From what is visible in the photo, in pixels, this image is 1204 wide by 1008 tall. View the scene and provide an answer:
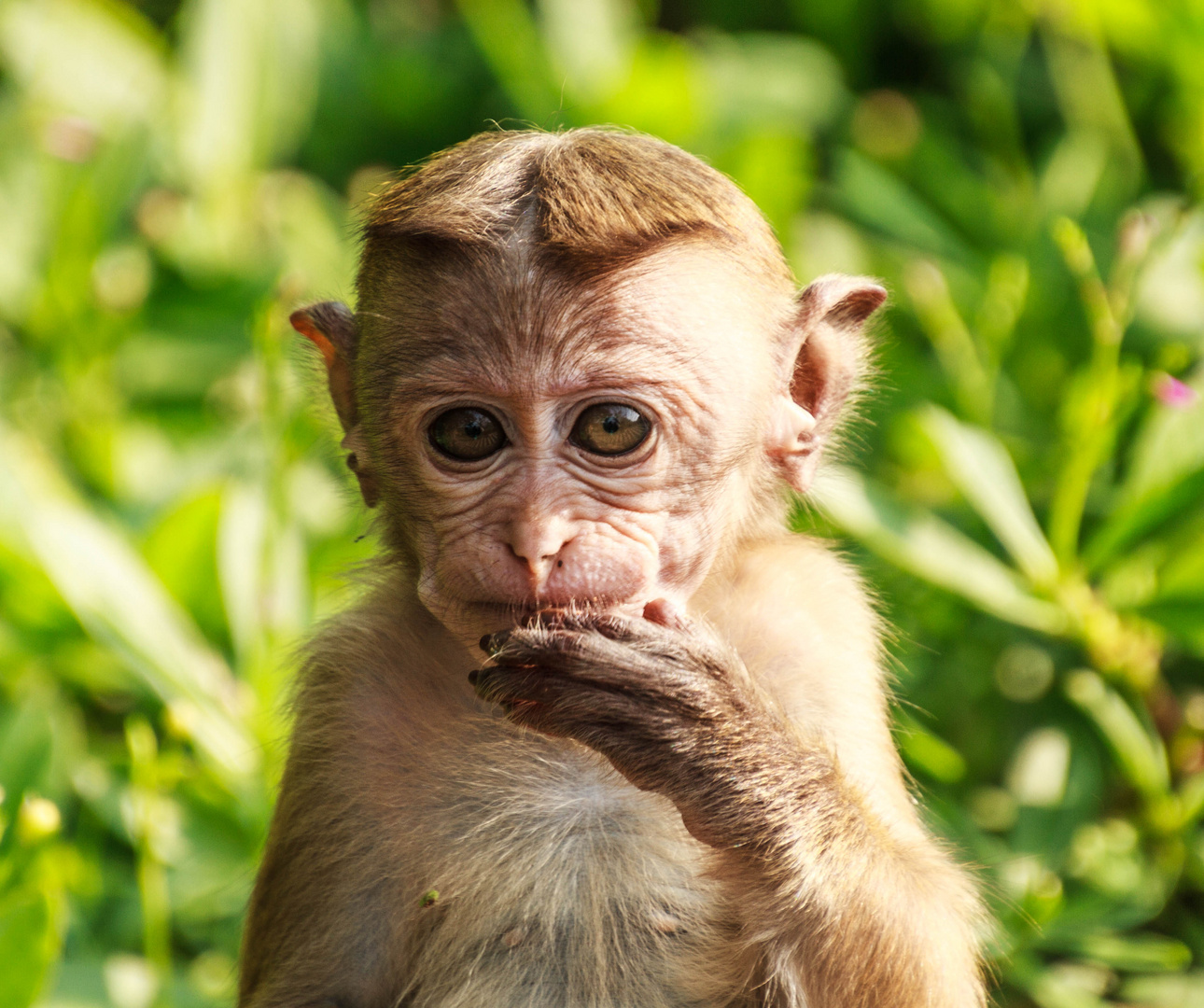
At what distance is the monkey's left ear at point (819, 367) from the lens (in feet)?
9.73

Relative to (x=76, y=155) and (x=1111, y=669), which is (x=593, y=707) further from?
(x=76, y=155)

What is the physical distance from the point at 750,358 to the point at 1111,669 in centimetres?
177

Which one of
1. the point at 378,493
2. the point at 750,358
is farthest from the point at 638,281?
the point at 378,493

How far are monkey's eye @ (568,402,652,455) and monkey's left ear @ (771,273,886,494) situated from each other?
0.45 meters

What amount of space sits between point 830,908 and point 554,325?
114cm

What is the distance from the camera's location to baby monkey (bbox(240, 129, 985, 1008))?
2.45m

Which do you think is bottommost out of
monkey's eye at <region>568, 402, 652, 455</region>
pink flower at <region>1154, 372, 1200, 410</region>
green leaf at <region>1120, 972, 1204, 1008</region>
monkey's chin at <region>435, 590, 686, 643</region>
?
green leaf at <region>1120, 972, 1204, 1008</region>

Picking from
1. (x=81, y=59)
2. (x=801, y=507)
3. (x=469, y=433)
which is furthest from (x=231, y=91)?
(x=469, y=433)

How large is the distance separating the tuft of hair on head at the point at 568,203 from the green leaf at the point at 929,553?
0.98 meters

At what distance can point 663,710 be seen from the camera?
237cm

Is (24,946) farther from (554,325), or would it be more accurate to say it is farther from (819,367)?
(819,367)

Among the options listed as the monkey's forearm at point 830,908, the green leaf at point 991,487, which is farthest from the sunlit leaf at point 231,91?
the monkey's forearm at point 830,908

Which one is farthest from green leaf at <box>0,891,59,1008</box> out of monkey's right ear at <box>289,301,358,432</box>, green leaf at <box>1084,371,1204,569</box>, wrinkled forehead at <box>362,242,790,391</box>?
green leaf at <box>1084,371,1204,569</box>

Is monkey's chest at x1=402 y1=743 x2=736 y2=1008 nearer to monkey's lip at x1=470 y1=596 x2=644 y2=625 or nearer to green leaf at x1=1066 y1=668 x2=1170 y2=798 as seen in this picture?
monkey's lip at x1=470 y1=596 x2=644 y2=625
